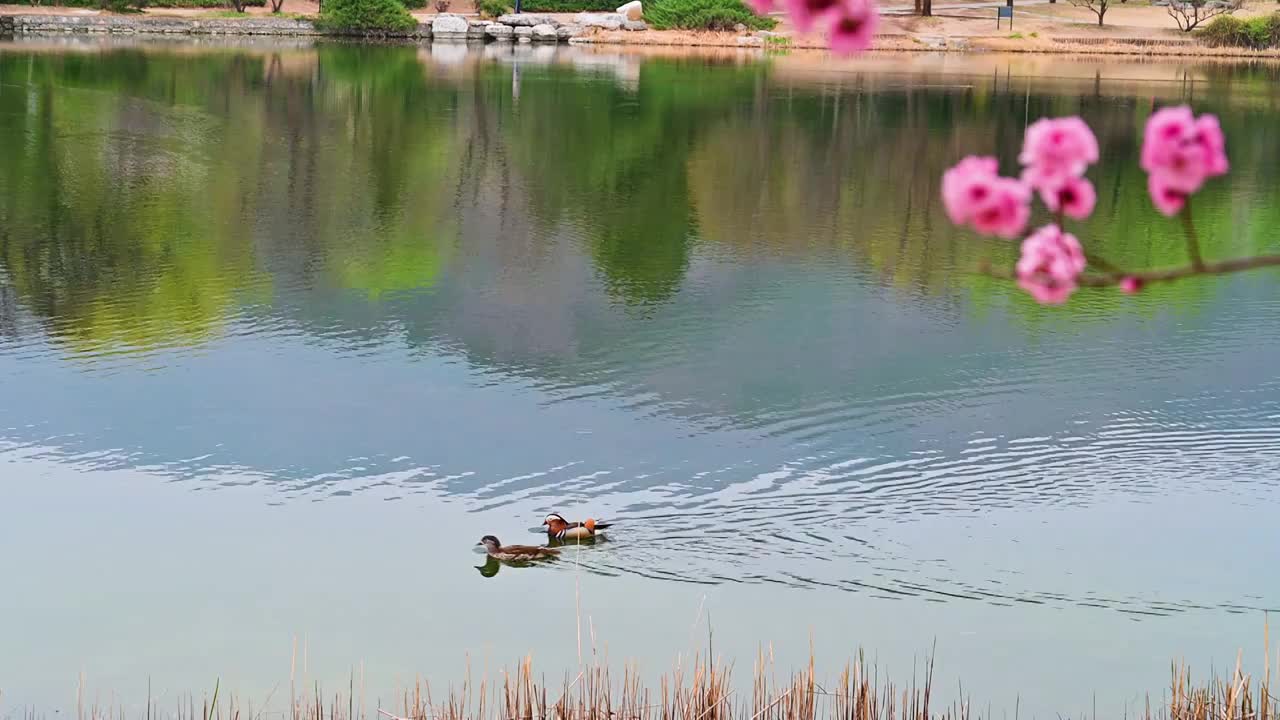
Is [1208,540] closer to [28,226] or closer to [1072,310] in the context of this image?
[1072,310]

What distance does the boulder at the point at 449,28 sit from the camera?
7319 centimetres

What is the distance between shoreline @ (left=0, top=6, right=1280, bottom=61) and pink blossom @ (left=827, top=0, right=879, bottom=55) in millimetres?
65384

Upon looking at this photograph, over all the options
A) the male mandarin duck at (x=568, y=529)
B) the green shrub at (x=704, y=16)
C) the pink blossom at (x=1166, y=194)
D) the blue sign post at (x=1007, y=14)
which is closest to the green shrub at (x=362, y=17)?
the green shrub at (x=704, y=16)

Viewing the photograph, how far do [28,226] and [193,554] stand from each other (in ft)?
42.3

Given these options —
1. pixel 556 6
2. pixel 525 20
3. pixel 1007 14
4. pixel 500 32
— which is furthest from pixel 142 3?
pixel 1007 14

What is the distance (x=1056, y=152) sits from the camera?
3.04 meters

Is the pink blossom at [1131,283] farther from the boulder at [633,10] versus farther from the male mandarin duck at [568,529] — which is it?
the boulder at [633,10]

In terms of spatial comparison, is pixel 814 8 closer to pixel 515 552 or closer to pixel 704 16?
pixel 515 552

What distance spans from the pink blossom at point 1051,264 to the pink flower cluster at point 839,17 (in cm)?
50

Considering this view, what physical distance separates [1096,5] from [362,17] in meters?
33.3

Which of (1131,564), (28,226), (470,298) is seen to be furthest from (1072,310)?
(28,226)

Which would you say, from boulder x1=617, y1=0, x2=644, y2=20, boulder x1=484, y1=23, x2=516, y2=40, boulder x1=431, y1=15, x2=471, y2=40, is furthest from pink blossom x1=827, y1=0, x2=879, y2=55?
boulder x1=617, y1=0, x2=644, y2=20

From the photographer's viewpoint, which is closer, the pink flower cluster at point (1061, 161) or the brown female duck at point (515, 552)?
the pink flower cluster at point (1061, 161)

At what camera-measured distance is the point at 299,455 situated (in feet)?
40.6
